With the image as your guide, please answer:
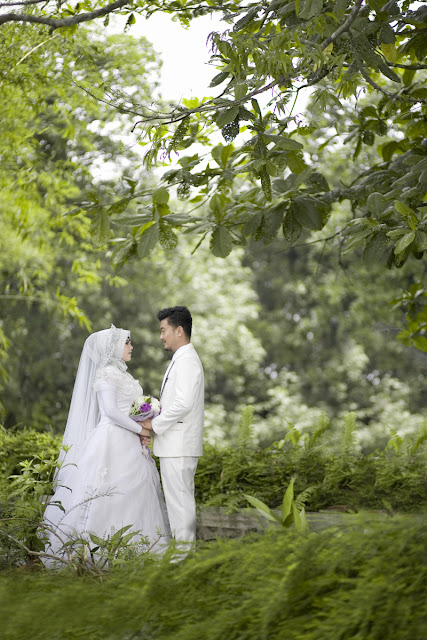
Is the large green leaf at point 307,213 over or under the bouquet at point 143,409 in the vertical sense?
over

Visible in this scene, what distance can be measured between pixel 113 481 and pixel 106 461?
0.16 metres

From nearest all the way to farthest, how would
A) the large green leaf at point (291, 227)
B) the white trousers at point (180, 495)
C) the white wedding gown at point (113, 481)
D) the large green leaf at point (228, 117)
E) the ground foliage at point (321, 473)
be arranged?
the large green leaf at point (228, 117)
the large green leaf at point (291, 227)
the white wedding gown at point (113, 481)
the white trousers at point (180, 495)
the ground foliage at point (321, 473)

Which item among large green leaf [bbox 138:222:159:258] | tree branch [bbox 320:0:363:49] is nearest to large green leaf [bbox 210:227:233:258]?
large green leaf [bbox 138:222:159:258]

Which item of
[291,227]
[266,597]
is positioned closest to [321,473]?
[291,227]

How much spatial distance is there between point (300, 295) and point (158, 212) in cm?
1984

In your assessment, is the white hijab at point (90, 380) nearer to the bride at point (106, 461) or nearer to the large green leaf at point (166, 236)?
the bride at point (106, 461)

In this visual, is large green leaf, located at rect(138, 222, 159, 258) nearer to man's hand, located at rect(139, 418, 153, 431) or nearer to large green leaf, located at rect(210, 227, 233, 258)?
large green leaf, located at rect(210, 227, 233, 258)

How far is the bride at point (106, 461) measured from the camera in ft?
16.5

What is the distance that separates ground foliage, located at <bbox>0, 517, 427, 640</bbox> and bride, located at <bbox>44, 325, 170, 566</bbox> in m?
2.91

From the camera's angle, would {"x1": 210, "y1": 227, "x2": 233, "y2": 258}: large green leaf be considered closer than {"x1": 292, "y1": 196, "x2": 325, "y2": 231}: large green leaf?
Yes

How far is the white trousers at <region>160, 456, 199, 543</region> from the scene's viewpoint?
512 cm

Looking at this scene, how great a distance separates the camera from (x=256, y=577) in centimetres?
202

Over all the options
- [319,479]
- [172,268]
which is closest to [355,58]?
[319,479]

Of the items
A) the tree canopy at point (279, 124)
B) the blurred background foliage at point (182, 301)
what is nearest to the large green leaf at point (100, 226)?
the tree canopy at point (279, 124)
